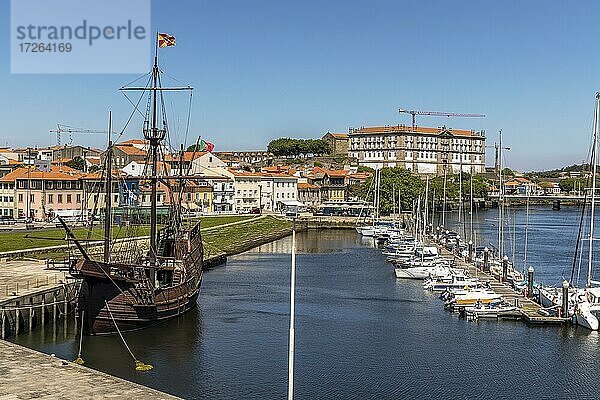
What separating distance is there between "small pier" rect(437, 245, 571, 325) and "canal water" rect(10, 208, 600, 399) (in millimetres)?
817

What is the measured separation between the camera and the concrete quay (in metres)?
22.7

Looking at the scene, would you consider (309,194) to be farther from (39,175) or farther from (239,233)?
(39,175)

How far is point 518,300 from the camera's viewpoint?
45688 mm

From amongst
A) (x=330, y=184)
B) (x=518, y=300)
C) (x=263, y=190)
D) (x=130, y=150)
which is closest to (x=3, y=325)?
(x=518, y=300)

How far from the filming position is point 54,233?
232 ft

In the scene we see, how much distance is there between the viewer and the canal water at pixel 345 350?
97.7 feet

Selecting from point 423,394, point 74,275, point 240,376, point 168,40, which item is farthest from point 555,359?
point 168,40

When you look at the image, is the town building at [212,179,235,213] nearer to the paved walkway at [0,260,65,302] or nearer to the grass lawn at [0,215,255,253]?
the grass lawn at [0,215,255,253]

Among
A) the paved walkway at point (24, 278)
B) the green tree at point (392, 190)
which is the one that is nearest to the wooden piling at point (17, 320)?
the paved walkway at point (24, 278)

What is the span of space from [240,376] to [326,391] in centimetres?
378

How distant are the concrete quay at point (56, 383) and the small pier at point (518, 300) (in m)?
24.1

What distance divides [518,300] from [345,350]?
15.0 metres

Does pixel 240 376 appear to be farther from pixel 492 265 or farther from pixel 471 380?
pixel 492 265

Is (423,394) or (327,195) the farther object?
(327,195)
